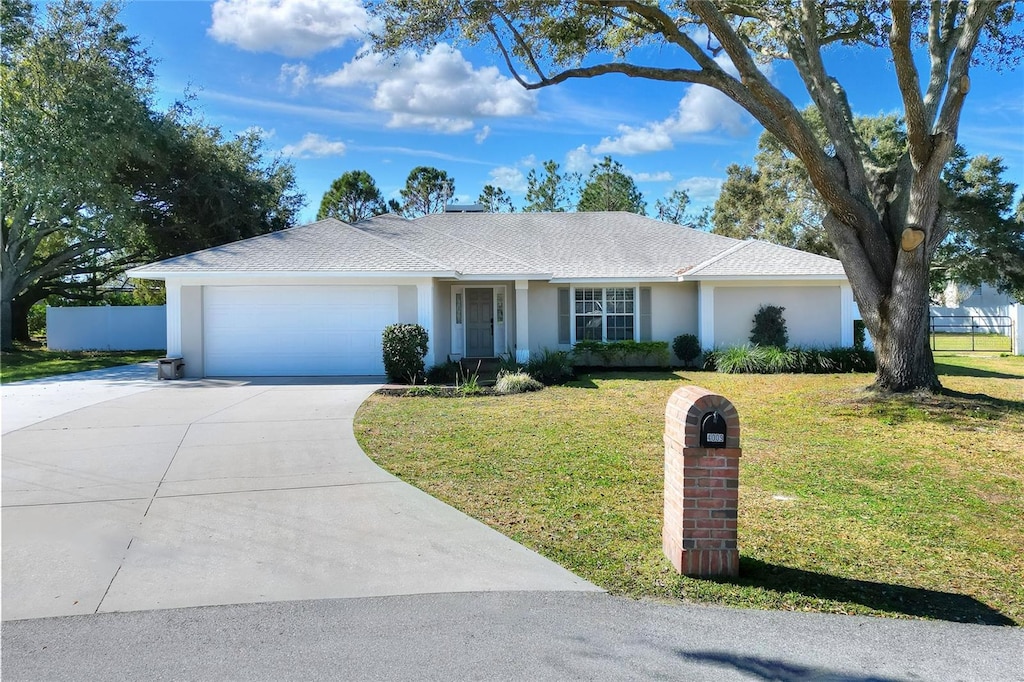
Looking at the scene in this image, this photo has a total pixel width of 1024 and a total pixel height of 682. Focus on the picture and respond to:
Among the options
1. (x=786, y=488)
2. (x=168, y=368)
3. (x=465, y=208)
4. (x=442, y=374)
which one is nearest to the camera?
(x=786, y=488)

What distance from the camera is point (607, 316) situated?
1819 cm

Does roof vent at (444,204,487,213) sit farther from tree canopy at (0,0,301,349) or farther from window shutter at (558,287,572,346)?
tree canopy at (0,0,301,349)

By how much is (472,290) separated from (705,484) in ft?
49.2

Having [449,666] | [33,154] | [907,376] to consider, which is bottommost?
[449,666]

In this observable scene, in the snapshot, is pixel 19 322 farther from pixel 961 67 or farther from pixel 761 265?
pixel 961 67

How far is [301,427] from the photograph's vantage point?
884 centimetres

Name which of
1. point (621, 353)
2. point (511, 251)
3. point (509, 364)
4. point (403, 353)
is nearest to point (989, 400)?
point (621, 353)

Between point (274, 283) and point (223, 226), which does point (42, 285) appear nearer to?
point (223, 226)

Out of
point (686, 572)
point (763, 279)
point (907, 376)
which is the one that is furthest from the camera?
point (763, 279)

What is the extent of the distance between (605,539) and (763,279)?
47.6 feet

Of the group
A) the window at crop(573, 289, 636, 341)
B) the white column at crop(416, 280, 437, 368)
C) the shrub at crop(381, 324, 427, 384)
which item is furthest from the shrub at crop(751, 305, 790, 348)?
the shrub at crop(381, 324, 427, 384)

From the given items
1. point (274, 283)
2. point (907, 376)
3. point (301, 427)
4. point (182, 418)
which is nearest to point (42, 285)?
point (274, 283)

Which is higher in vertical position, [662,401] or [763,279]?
[763,279]

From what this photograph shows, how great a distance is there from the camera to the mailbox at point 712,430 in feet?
12.9
